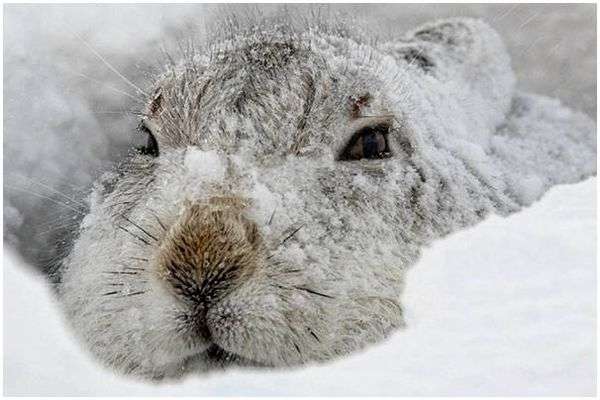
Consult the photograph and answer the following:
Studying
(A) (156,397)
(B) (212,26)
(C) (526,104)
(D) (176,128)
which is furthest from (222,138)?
(C) (526,104)

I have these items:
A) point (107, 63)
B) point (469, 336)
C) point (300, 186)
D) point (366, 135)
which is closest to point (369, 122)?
point (366, 135)

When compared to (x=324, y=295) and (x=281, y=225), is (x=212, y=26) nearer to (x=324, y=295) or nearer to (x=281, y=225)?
(x=281, y=225)

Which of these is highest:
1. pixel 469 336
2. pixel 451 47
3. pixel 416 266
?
pixel 451 47

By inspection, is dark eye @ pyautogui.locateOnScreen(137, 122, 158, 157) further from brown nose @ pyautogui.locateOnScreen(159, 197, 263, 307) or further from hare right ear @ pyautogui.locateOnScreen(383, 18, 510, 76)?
hare right ear @ pyautogui.locateOnScreen(383, 18, 510, 76)

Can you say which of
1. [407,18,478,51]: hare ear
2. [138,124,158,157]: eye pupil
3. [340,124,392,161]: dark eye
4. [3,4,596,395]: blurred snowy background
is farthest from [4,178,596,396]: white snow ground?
[407,18,478,51]: hare ear

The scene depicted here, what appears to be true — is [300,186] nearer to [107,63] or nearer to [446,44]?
[107,63]

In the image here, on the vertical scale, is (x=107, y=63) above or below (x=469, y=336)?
above

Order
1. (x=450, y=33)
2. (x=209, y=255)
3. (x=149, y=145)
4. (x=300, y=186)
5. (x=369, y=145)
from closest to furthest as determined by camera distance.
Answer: (x=209, y=255)
(x=300, y=186)
(x=369, y=145)
(x=149, y=145)
(x=450, y=33)
